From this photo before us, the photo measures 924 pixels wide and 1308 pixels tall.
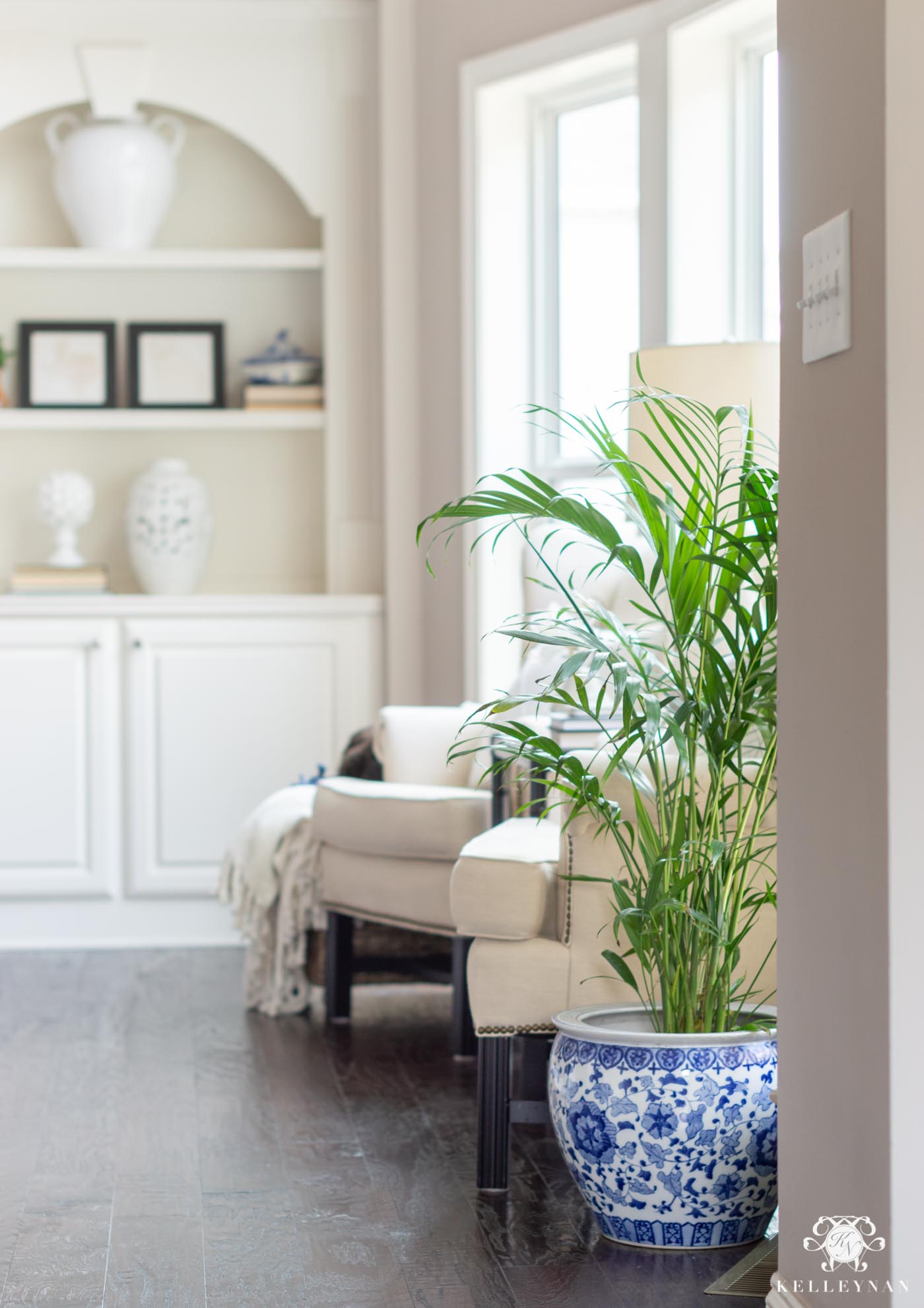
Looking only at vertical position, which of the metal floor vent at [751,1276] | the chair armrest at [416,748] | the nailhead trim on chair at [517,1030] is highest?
the chair armrest at [416,748]

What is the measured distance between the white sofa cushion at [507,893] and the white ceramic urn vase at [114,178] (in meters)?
2.74

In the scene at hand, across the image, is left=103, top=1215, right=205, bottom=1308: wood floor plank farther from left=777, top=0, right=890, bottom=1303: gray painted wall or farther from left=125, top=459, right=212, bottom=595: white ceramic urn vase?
left=125, top=459, right=212, bottom=595: white ceramic urn vase

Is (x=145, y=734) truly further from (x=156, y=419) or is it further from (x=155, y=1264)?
(x=155, y=1264)

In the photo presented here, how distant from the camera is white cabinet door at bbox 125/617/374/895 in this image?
414 centimetres

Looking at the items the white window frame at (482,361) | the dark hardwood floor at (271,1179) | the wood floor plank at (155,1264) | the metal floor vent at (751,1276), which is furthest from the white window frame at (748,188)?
the wood floor plank at (155,1264)

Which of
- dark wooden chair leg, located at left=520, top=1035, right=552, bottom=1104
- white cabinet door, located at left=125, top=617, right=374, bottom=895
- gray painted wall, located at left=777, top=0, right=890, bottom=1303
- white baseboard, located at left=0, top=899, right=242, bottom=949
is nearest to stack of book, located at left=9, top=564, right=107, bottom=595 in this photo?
white cabinet door, located at left=125, top=617, right=374, bottom=895

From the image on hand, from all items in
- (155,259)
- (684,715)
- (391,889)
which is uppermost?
(155,259)

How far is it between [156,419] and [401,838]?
1913mm

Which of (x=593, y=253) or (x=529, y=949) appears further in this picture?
(x=593, y=253)

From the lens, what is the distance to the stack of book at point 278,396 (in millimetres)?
4402

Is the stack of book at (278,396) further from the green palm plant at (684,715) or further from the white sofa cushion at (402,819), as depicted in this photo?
the green palm plant at (684,715)

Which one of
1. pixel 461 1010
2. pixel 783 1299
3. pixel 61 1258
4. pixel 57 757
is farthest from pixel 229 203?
pixel 783 1299

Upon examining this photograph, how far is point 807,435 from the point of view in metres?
1.45

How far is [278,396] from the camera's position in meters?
4.40
